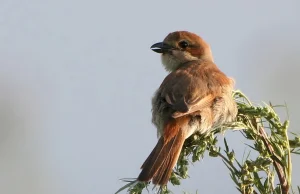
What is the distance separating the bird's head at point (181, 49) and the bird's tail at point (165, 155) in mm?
1489

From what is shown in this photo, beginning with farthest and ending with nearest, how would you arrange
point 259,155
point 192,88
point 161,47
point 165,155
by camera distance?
point 161,47 → point 192,88 → point 165,155 → point 259,155

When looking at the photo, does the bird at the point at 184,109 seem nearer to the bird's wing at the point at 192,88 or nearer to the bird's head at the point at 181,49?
the bird's wing at the point at 192,88

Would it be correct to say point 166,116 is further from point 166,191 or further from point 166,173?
point 166,191

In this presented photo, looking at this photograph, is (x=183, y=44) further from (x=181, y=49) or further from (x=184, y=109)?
(x=184, y=109)

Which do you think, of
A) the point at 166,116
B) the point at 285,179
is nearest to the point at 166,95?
the point at 166,116

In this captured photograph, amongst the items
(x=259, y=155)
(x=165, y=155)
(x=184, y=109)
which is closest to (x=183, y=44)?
(x=184, y=109)

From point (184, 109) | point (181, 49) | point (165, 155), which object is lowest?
point (165, 155)

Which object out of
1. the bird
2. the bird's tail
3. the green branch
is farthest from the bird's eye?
the green branch

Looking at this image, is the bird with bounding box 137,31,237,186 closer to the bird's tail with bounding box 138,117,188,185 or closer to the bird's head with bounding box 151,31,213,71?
the bird's tail with bounding box 138,117,188,185

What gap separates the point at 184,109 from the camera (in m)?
3.57

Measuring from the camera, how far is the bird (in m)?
3.13

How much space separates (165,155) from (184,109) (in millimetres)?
A: 450

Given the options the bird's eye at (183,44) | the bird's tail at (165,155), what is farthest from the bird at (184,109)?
the bird's eye at (183,44)

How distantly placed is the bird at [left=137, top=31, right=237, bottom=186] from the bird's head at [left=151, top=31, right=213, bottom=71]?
0.40m
